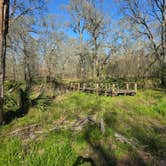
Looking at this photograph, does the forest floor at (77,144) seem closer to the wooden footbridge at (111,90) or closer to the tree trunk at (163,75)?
the wooden footbridge at (111,90)

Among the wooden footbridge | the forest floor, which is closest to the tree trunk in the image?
the wooden footbridge

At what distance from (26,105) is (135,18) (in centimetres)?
1809

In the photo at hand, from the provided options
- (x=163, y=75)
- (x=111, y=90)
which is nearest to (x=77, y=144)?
(x=111, y=90)

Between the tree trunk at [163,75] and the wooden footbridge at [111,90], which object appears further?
the tree trunk at [163,75]

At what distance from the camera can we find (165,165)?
5.36 metres

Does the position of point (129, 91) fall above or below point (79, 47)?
below

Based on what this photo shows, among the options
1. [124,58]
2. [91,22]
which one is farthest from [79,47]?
[124,58]

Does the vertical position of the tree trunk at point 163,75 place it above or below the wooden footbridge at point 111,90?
above

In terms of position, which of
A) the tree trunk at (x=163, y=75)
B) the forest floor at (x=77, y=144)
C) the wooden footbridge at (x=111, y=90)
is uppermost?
the tree trunk at (x=163, y=75)

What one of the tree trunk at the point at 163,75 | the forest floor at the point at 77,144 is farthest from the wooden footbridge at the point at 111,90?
the forest floor at the point at 77,144

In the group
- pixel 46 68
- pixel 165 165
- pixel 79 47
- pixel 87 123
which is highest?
pixel 79 47

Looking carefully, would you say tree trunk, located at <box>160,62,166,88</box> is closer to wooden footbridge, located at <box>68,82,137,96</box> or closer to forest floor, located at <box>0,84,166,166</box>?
wooden footbridge, located at <box>68,82,137,96</box>

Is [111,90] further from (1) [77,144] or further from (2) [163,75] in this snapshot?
(1) [77,144]

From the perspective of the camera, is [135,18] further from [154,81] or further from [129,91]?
[129,91]
